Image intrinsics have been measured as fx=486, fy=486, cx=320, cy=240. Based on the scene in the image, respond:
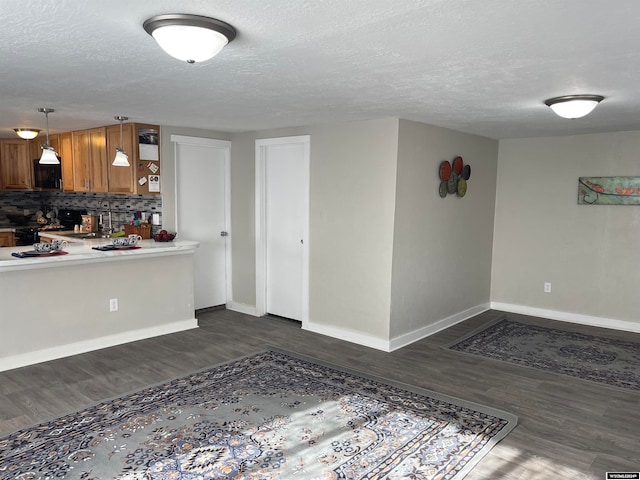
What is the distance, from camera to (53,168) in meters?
6.87

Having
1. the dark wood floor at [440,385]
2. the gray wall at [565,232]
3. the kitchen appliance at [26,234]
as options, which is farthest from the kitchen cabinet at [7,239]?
the gray wall at [565,232]

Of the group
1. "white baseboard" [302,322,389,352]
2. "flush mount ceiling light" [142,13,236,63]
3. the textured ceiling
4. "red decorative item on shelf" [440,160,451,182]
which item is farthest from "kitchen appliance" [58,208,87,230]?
"flush mount ceiling light" [142,13,236,63]

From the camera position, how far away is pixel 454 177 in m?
5.32

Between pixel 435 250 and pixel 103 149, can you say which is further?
pixel 103 149

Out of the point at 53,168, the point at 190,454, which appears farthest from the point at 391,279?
the point at 53,168

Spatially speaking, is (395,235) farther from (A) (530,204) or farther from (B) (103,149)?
(B) (103,149)

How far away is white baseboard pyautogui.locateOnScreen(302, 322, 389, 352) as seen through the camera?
4688 mm

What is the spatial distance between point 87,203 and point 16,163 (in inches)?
48.8

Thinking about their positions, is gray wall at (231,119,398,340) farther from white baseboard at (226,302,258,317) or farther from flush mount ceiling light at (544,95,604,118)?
flush mount ceiling light at (544,95,604,118)

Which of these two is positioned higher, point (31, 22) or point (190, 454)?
point (31, 22)

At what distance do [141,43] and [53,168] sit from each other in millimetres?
5403

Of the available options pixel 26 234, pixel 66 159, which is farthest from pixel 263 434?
pixel 26 234

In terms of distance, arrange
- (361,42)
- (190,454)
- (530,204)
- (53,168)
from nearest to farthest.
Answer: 1. (361,42)
2. (190,454)
3. (530,204)
4. (53,168)

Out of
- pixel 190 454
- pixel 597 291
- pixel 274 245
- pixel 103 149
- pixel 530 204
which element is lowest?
pixel 190 454
